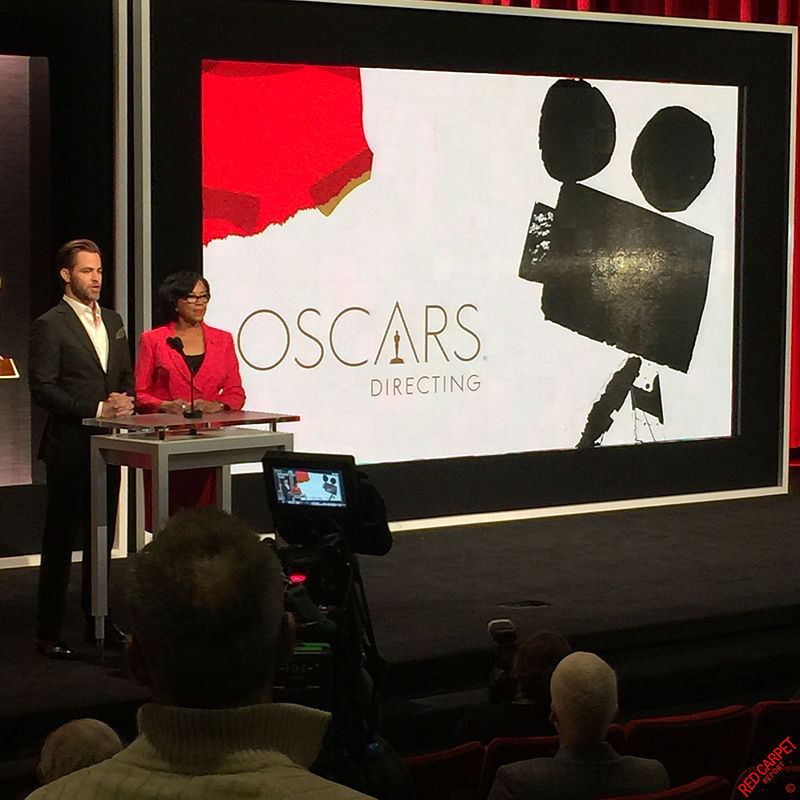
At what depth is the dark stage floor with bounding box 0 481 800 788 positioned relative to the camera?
4605 millimetres

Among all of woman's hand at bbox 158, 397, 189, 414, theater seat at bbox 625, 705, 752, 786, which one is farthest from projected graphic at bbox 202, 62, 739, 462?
theater seat at bbox 625, 705, 752, 786

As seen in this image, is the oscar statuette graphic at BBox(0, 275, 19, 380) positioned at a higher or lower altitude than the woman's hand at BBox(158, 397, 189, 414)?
higher

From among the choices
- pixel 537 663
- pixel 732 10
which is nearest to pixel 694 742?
pixel 537 663

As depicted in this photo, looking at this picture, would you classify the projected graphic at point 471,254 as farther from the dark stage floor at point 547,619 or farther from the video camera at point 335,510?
the video camera at point 335,510

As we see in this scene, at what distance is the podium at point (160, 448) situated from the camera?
454cm

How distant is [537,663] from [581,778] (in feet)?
2.05

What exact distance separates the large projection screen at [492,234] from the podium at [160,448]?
188cm

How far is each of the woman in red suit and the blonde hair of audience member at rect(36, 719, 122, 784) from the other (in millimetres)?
2318

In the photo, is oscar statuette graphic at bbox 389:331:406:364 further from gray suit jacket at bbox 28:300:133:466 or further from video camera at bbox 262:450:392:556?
video camera at bbox 262:450:392:556

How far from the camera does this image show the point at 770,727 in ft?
11.6

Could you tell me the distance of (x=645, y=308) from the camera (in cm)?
780

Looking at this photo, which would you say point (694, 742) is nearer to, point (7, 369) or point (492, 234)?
point (7, 369)

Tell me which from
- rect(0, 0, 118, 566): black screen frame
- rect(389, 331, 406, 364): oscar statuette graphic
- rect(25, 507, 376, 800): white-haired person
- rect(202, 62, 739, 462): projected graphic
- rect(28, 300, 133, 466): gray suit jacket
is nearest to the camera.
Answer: rect(25, 507, 376, 800): white-haired person

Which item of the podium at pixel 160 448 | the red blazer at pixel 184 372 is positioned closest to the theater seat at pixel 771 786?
the podium at pixel 160 448
